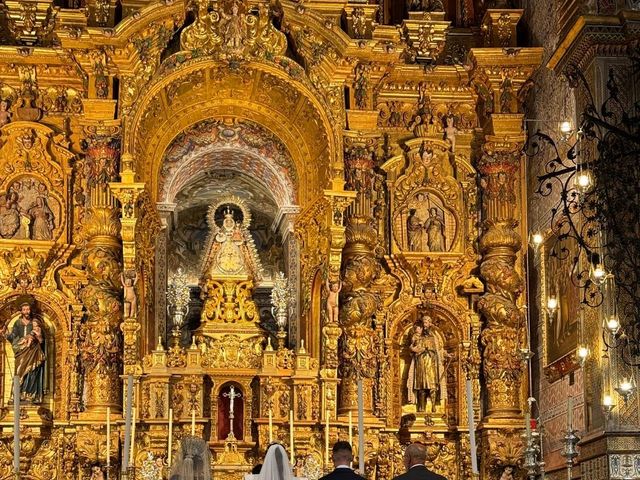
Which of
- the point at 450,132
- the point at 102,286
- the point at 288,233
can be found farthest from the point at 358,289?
the point at 102,286

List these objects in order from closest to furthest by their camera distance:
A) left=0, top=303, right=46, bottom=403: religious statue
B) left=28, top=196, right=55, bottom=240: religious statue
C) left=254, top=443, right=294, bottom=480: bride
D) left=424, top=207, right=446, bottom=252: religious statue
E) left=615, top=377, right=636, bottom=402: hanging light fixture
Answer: left=254, top=443, right=294, bottom=480: bride < left=615, top=377, right=636, bottom=402: hanging light fixture < left=0, top=303, right=46, bottom=403: religious statue < left=28, top=196, right=55, bottom=240: religious statue < left=424, top=207, right=446, bottom=252: religious statue

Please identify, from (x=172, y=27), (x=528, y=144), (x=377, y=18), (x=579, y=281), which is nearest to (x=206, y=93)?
(x=172, y=27)

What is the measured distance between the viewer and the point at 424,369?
22281 millimetres

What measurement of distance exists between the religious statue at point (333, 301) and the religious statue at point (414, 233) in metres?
1.92

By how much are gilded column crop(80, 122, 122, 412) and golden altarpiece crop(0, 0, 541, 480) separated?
1.3 inches

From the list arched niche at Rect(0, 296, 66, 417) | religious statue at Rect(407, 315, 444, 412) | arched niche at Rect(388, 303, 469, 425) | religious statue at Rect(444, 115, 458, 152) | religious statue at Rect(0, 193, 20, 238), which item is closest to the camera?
arched niche at Rect(0, 296, 66, 417)

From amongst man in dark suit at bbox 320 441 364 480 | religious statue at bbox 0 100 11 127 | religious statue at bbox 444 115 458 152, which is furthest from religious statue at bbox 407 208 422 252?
man in dark suit at bbox 320 441 364 480

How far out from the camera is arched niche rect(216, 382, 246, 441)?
2158 centimetres

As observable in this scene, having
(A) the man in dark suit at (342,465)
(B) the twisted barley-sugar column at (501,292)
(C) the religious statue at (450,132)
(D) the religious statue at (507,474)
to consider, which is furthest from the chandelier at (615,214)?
(A) the man in dark suit at (342,465)

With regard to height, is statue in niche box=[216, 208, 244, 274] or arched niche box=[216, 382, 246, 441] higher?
statue in niche box=[216, 208, 244, 274]

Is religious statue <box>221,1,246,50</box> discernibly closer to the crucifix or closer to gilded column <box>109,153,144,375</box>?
gilded column <box>109,153,144,375</box>

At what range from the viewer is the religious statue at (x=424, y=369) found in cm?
2223

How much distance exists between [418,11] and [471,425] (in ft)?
33.4

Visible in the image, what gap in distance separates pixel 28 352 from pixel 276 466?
881 cm
